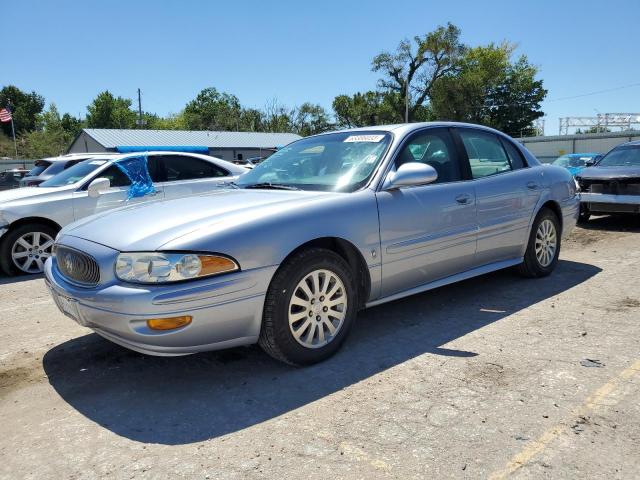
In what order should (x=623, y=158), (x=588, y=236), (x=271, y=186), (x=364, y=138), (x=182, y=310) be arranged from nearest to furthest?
1. (x=182, y=310)
2. (x=271, y=186)
3. (x=364, y=138)
4. (x=588, y=236)
5. (x=623, y=158)

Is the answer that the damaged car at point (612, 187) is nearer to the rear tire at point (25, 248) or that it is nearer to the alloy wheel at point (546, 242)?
the alloy wheel at point (546, 242)

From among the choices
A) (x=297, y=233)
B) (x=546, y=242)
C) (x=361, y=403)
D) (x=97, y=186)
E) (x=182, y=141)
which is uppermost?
(x=182, y=141)

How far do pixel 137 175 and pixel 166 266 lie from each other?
5.02 metres

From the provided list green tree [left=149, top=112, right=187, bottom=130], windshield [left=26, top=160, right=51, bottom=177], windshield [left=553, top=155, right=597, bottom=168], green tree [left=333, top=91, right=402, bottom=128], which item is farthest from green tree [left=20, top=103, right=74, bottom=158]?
windshield [left=553, top=155, right=597, bottom=168]

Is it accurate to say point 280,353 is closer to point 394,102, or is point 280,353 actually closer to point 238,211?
point 238,211

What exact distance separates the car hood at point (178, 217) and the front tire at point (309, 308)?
392mm

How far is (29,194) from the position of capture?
23.2ft

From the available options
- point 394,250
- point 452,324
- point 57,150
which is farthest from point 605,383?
point 57,150

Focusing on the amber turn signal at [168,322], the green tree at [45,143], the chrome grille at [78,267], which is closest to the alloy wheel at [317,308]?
the amber turn signal at [168,322]

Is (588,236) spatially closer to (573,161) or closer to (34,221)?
(34,221)

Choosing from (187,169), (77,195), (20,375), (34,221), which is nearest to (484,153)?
(20,375)

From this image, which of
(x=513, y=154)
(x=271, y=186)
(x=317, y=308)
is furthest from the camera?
(x=513, y=154)

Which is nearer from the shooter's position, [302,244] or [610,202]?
[302,244]

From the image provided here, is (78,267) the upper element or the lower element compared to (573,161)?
lower
